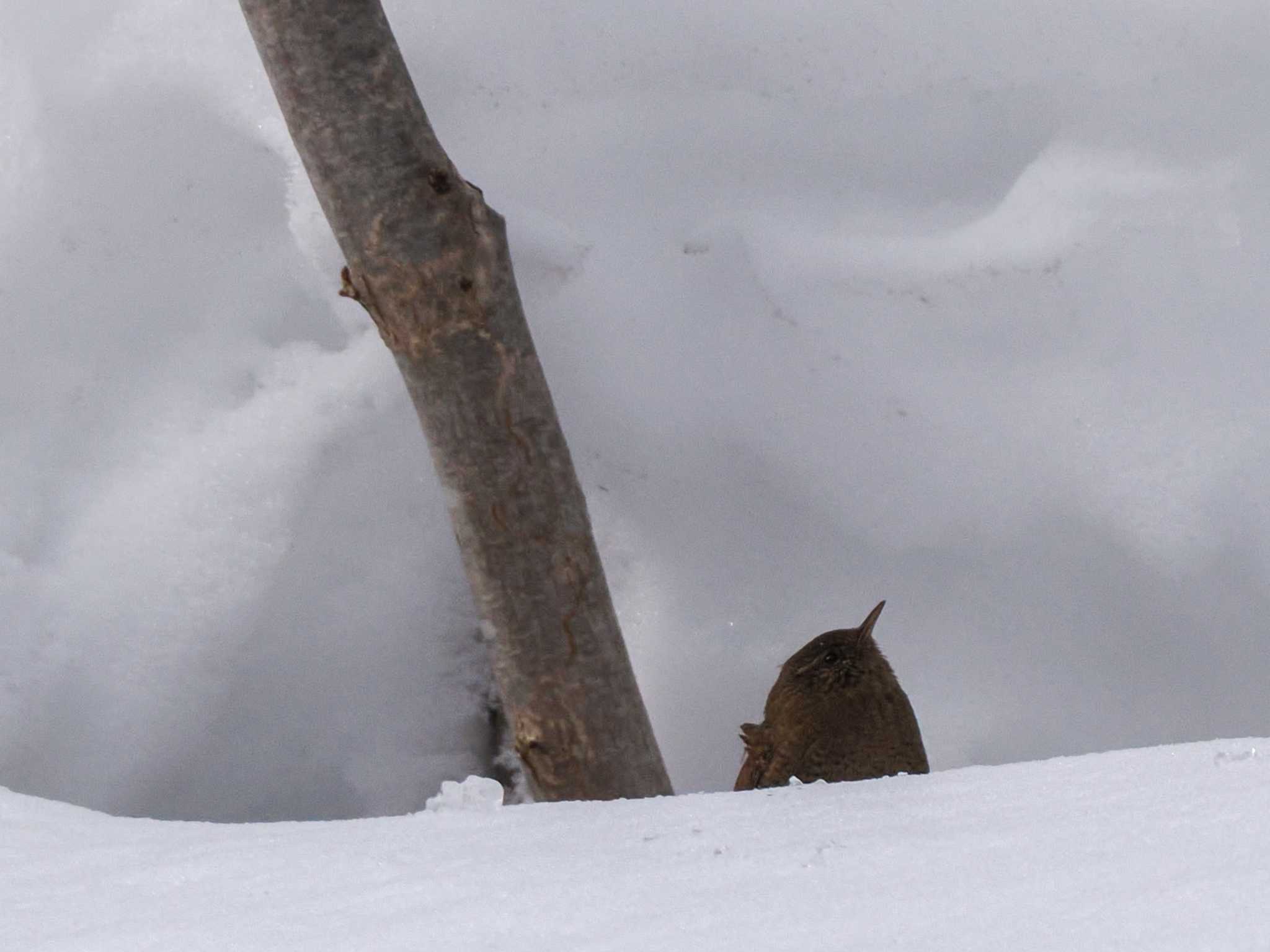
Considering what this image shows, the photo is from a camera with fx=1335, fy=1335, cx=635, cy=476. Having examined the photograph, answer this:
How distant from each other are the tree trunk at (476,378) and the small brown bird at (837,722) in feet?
0.68

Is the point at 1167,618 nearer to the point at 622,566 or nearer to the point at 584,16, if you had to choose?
the point at 622,566

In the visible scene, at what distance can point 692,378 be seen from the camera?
6.40 ft

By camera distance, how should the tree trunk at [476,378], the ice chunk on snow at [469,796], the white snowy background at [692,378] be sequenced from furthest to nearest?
1. the white snowy background at [692,378]
2. the tree trunk at [476,378]
3. the ice chunk on snow at [469,796]

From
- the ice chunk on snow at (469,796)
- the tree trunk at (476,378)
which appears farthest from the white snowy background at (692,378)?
the ice chunk on snow at (469,796)

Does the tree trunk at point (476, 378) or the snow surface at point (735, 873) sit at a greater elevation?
the tree trunk at point (476, 378)

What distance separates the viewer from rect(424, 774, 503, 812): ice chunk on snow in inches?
42.1

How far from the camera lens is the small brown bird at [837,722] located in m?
1.28

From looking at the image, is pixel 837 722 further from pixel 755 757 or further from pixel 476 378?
pixel 476 378

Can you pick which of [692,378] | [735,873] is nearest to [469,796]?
[735,873]

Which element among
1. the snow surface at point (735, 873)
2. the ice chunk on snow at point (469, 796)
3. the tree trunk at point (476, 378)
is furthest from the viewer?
the tree trunk at point (476, 378)

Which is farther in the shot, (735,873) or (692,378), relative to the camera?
(692,378)

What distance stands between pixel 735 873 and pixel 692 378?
4.01 feet

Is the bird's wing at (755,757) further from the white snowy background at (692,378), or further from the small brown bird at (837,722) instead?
the white snowy background at (692,378)

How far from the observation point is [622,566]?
1.94 meters
